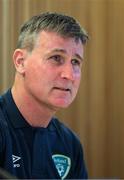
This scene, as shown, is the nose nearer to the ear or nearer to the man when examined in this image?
the man

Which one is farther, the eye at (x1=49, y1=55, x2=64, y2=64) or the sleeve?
the sleeve

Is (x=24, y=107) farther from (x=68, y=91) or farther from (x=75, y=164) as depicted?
(x=75, y=164)

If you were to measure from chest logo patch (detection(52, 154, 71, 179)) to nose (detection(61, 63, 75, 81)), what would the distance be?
306mm

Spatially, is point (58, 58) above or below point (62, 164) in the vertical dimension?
above

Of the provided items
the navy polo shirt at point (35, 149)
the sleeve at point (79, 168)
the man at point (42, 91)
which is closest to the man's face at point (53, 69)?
the man at point (42, 91)

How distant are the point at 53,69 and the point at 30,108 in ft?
0.58

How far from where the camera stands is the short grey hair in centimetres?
138

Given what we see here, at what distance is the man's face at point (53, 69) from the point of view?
1.35m

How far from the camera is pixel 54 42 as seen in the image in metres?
1.36

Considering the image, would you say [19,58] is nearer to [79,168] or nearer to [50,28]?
[50,28]

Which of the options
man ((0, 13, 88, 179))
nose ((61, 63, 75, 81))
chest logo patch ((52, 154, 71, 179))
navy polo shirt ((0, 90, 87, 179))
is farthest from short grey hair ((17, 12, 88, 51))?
chest logo patch ((52, 154, 71, 179))

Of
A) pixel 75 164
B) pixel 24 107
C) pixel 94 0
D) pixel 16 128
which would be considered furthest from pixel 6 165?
pixel 94 0

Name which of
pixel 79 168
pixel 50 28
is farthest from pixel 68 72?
pixel 79 168

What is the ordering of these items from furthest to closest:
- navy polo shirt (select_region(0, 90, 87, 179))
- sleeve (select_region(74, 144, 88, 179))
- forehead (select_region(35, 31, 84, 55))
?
sleeve (select_region(74, 144, 88, 179)) < forehead (select_region(35, 31, 84, 55)) < navy polo shirt (select_region(0, 90, 87, 179))
